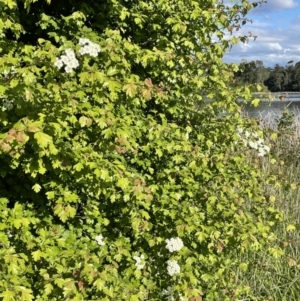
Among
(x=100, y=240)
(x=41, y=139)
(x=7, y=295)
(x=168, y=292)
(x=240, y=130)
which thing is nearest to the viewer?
(x=41, y=139)

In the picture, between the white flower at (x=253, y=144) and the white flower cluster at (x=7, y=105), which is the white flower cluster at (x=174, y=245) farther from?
the white flower cluster at (x=7, y=105)

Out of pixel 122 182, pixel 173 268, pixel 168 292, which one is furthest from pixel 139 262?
pixel 122 182

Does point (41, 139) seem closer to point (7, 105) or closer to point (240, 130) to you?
point (7, 105)

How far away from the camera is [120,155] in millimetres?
3213

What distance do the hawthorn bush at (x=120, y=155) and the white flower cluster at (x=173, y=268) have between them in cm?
7

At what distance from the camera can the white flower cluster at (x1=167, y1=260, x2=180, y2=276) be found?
3.16 m

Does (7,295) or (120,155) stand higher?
(120,155)

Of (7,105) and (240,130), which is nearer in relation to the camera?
(7,105)

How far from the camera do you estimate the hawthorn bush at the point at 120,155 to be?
257 centimetres

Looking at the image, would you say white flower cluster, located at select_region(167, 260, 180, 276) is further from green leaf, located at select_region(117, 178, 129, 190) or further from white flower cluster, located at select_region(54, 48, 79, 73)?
white flower cluster, located at select_region(54, 48, 79, 73)

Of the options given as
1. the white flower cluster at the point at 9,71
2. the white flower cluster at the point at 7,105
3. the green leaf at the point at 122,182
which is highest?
the white flower cluster at the point at 9,71

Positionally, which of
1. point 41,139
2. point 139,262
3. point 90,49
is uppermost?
point 90,49

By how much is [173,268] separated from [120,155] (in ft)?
2.77

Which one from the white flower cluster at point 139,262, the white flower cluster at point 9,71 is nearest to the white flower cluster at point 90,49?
the white flower cluster at point 9,71
